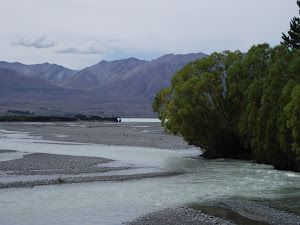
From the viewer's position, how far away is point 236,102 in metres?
47.4

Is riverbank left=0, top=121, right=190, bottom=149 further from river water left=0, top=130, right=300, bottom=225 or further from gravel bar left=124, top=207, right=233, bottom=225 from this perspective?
gravel bar left=124, top=207, right=233, bottom=225

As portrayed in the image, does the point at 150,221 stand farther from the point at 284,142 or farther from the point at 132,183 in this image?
the point at 284,142

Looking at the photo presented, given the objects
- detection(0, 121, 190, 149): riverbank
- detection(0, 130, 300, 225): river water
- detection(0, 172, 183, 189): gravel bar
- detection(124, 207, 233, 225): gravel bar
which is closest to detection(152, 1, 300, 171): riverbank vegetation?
detection(0, 130, 300, 225): river water

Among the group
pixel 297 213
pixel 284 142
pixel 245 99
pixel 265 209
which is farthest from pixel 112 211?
pixel 245 99

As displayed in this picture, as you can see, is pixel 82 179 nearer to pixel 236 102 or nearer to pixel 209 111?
pixel 209 111

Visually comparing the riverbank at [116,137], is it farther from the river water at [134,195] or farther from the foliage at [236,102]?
the river water at [134,195]

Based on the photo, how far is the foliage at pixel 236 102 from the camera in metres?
38.3

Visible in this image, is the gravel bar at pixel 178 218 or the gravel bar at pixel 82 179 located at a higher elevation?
the gravel bar at pixel 178 218

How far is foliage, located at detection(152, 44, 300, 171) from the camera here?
126 ft

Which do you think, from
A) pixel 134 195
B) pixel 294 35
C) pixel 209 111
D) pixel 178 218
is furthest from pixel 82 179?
pixel 294 35

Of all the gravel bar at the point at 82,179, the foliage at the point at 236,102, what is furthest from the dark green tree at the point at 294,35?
the gravel bar at the point at 82,179

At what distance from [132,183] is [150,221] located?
11.4 meters

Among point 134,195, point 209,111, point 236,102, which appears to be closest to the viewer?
point 134,195

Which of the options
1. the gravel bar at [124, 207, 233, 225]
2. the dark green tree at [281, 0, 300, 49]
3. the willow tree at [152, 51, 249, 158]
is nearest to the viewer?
the gravel bar at [124, 207, 233, 225]
